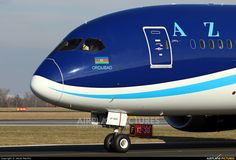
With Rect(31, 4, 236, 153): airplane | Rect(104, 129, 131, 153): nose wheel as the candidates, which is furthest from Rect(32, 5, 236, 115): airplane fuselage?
Rect(104, 129, 131, 153): nose wheel

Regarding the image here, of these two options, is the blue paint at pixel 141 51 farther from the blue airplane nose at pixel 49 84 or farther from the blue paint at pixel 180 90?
the blue paint at pixel 180 90

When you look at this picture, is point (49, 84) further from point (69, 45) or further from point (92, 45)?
point (92, 45)

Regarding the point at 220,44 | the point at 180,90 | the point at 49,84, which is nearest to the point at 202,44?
the point at 220,44

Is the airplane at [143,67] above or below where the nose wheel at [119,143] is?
above

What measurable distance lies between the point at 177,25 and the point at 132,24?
167 cm

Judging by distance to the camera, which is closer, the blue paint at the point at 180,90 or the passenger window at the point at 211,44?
the blue paint at the point at 180,90

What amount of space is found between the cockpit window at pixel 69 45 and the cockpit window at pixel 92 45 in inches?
10.5

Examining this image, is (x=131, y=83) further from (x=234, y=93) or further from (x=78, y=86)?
(x=234, y=93)

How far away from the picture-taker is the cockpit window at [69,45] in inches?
920

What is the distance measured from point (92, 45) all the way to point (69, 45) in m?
0.81

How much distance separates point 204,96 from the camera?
79.5 feet

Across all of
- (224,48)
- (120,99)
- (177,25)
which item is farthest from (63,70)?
(224,48)

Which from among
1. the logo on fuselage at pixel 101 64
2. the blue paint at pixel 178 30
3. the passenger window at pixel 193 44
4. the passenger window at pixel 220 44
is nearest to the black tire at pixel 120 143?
the logo on fuselage at pixel 101 64

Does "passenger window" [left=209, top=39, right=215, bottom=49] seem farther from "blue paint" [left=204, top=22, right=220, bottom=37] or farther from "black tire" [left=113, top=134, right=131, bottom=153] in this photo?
"black tire" [left=113, top=134, right=131, bottom=153]
